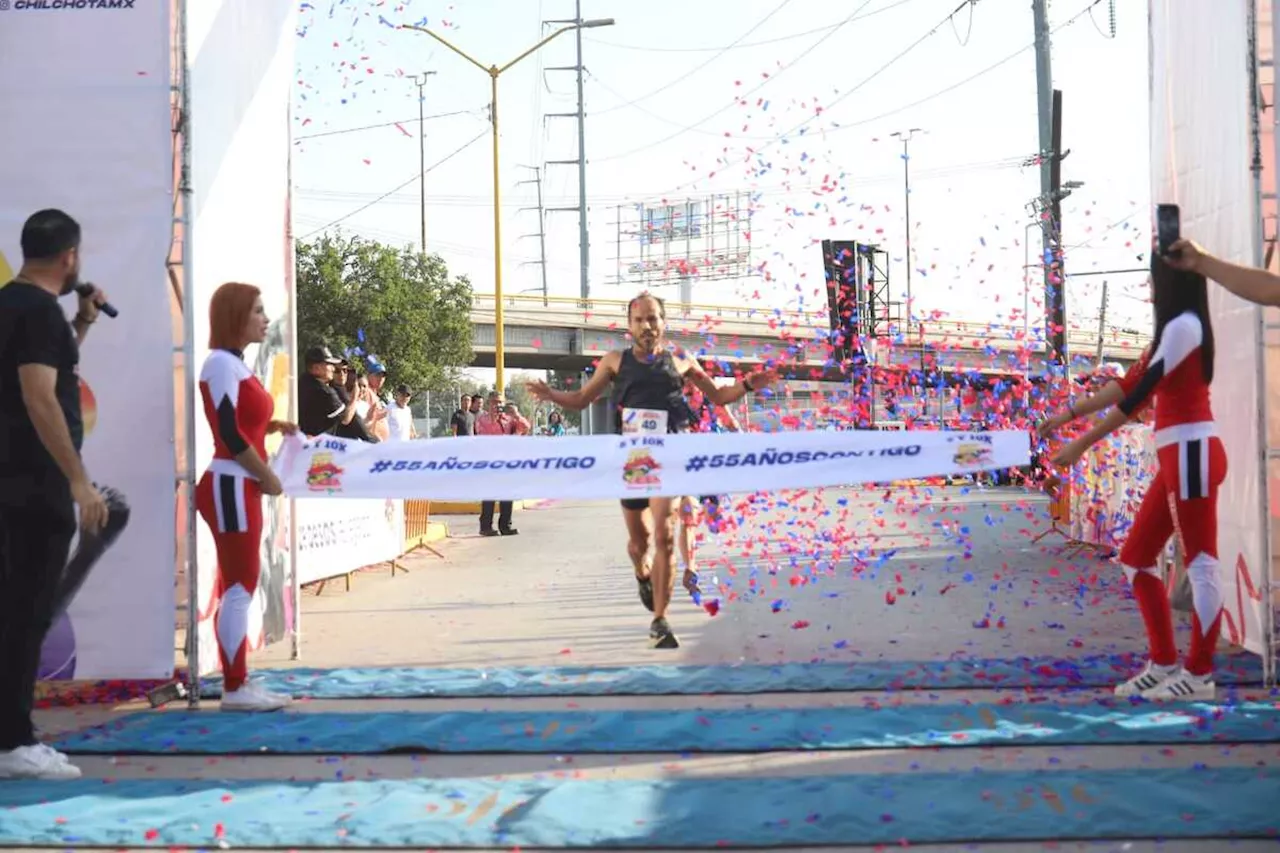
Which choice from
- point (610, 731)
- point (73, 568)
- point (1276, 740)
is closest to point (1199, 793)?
point (1276, 740)

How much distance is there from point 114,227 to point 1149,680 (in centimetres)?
577

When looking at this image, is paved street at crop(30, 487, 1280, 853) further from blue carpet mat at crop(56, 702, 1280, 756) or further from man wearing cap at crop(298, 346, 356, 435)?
man wearing cap at crop(298, 346, 356, 435)

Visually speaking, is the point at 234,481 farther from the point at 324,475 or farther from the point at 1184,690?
the point at 1184,690

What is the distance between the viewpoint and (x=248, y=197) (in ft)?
27.7

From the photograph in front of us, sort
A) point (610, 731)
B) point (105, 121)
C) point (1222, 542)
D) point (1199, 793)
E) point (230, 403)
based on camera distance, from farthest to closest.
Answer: point (1222, 542), point (105, 121), point (230, 403), point (610, 731), point (1199, 793)

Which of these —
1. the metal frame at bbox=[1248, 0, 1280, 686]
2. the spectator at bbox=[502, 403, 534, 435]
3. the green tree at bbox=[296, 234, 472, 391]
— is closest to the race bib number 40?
the metal frame at bbox=[1248, 0, 1280, 686]

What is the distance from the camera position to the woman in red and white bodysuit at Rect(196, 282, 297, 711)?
691 centimetres

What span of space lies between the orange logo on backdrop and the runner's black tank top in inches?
124

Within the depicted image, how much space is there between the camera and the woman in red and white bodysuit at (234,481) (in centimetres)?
691

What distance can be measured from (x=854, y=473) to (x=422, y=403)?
7328 centimetres

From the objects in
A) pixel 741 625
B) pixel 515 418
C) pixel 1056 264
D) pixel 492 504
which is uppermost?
pixel 1056 264

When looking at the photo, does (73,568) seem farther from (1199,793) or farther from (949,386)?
(949,386)

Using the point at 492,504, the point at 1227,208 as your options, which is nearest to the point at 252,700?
the point at 1227,208

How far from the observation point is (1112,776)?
530cm
